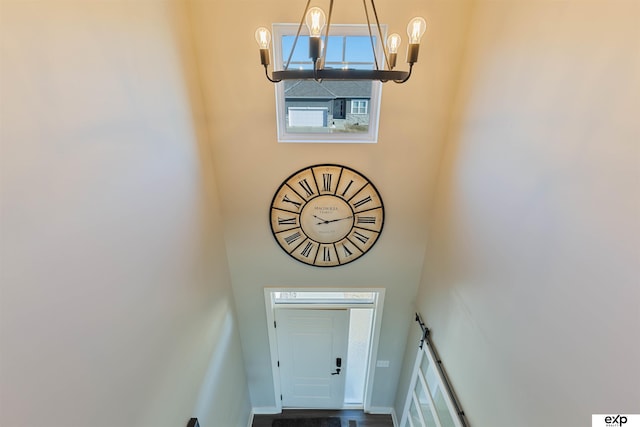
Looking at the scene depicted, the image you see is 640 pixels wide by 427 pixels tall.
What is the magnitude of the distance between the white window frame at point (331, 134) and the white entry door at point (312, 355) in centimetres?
211

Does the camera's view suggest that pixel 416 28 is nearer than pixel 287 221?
Yes

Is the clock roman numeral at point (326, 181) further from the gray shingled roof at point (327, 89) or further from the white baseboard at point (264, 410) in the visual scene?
the white baseboard at point (264, 410)

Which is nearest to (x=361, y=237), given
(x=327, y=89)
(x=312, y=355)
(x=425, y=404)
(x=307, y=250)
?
(x=307, y=250)

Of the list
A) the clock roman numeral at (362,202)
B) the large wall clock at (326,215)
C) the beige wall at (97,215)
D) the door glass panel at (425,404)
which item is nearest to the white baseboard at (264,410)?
the door glass panel at (425,404)

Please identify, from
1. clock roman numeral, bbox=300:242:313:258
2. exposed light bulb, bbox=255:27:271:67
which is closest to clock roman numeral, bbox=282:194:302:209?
clock roman numeral, bbox=300:242:313:258

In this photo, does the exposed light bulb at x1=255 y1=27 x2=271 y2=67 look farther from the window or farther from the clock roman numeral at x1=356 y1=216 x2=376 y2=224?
the clock roman numeral at x1=356 y1=216 x2=376 y2=224

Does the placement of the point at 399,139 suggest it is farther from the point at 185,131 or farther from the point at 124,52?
the point at 124,52

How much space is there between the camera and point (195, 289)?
7.93 feet

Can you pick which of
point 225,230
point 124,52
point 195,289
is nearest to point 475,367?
point 195,289

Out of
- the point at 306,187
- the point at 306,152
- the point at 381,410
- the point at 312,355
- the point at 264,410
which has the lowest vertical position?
the point at 264,410

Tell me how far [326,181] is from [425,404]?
7.82 ft

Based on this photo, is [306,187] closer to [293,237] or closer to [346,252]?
[293,237]

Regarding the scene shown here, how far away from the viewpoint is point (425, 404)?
10.2 feet

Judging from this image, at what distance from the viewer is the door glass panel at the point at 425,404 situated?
2984mm
